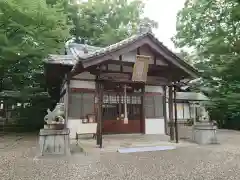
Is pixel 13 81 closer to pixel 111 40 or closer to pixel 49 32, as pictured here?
pixel 49 32

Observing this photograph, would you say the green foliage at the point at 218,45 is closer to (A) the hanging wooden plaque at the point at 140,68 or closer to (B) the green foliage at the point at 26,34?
(A) the hanging wooden plaque at the point at 140,68

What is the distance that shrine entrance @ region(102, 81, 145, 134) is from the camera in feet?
37.8

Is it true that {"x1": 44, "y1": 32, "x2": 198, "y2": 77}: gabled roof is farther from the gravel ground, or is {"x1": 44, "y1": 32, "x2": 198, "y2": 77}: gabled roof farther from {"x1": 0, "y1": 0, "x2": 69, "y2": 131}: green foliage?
{"x1": 0, "y1": 0, "x2": 69, "y2": 131}: green foliage

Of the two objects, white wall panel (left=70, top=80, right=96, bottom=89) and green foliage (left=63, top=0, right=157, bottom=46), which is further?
green foliage (left=63, top=0, right=157, bottom=46)

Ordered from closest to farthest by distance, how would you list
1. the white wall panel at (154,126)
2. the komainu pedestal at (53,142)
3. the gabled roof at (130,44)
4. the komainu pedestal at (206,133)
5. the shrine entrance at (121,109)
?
1. the komainu pedestal at (53,142)
2. the gabled roof at (130,44)
3. the komainu pedestal at (206,133)
4. the shrine entrance at (121,109)
5. the white wall panel at (154,126)

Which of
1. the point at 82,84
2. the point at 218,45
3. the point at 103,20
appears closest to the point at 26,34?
the point at 82,84

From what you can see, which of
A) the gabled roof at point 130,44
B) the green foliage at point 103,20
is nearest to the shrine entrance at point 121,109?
the gabled roof at point 130,44

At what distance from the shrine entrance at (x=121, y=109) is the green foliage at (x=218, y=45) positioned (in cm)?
683

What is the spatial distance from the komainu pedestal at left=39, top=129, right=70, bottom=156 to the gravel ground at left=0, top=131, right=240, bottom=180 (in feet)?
1.03

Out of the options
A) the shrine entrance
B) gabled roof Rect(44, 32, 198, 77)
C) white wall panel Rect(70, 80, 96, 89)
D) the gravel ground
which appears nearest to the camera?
the gravel ground

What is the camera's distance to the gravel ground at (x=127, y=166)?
189 inches

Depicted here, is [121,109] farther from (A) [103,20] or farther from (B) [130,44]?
(A) [103,20]

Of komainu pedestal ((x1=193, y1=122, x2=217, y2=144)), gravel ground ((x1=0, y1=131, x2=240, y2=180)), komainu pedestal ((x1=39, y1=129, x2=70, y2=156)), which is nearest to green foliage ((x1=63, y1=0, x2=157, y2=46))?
komainu pedestal ((x1=193, y1=122, x2=217, y2=144))

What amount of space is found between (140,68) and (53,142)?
4273 mm
